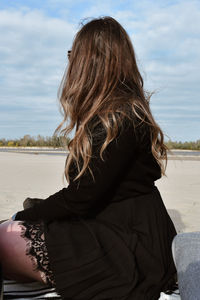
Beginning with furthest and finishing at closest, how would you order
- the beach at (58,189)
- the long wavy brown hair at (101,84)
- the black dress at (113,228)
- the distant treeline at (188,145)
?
1. the distant treeline at (188,145)
2. the beach at (58,189)
3. the long wavy brown hair at (101,84)
4. the black dress at (113,228)

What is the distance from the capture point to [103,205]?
2.27 meters

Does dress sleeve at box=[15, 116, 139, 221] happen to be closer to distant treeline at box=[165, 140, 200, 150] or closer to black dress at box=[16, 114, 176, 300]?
black dress at box=[16, 114, 176, 300]

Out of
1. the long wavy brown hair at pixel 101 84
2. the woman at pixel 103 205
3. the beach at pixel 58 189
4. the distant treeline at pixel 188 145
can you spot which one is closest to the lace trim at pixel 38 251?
the woman at pixel 103 205

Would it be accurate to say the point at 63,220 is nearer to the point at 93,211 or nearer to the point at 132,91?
the point at 93,211

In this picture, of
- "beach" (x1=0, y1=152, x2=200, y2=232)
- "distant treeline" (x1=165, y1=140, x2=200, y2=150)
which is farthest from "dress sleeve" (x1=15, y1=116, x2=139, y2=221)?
"distant treeline" (x1=165, y1=140, x2=200, y2=150)

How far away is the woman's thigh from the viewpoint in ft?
7.41

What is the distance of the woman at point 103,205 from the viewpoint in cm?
212

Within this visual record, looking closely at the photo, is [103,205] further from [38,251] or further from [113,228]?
[38,251]

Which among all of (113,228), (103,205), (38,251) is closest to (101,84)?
(103,205)

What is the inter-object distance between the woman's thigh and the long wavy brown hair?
1.40ft

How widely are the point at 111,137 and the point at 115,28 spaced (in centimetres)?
73

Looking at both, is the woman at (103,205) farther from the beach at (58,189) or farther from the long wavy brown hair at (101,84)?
the beach at (58,189)

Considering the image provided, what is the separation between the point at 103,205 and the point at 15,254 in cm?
57


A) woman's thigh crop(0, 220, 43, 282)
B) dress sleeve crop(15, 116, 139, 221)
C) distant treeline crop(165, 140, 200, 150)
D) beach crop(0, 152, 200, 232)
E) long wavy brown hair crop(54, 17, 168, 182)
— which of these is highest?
long wavy brown hair crop(54, 17, 168, 182)
